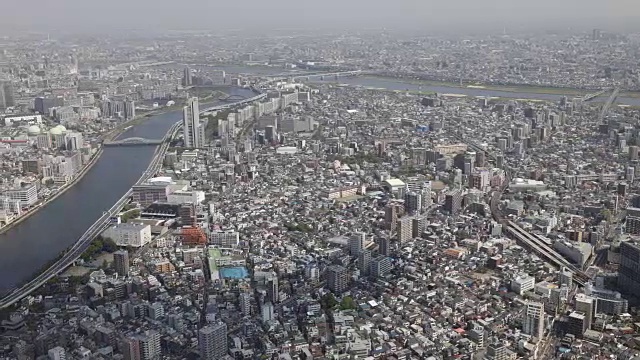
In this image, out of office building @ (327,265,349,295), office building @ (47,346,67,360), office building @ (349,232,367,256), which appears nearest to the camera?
office building @ (47,346,67,360)

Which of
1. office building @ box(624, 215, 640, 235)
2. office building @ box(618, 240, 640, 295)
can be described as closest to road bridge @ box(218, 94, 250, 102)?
office building @ box(624, 215, 640, 235)

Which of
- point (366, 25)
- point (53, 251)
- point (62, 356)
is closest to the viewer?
point (62, 356)

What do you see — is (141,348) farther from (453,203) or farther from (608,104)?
(608,104)

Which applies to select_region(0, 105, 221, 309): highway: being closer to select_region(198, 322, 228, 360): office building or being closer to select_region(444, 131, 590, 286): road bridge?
select_region(198, 322, 228, 360): office building

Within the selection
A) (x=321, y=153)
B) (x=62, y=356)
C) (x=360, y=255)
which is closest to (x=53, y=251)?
(x=62, y=356)

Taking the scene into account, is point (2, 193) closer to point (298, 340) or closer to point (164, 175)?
point (164, 175)

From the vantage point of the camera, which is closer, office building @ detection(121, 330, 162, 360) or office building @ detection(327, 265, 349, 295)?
office building @ detection(121, 330, 162, 360)
